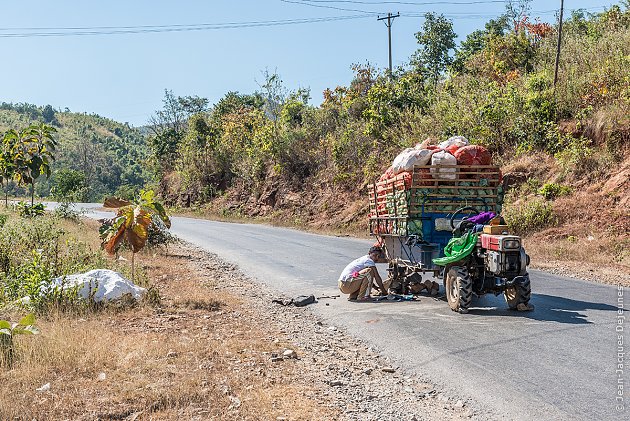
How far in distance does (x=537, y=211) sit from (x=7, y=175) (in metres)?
19.0

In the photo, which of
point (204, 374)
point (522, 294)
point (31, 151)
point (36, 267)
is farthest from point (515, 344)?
point (31, 151)

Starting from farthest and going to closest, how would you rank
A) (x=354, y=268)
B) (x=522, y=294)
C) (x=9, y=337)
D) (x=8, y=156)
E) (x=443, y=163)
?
(x=8, y=156) < (x=354, y=268) < (x=443, y=163) < (x=522, y=294) < (x=9, y=337)

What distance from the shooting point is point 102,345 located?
725cm

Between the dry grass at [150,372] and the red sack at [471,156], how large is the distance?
4702 mm

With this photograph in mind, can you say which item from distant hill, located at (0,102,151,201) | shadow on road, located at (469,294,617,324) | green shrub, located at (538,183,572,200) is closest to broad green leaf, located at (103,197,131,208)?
shadow on road, located at (469,294,617,324)

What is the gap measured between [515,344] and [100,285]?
655 cm

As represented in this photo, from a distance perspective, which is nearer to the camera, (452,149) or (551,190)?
(452,149)

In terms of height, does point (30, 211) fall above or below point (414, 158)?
below

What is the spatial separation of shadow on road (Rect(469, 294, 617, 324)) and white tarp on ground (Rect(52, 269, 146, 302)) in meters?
5.69

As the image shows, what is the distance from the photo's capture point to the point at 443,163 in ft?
36.3

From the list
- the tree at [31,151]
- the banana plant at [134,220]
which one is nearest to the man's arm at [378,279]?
the banana plant at [134,220]

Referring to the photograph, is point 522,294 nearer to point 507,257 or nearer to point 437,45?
point 507,257

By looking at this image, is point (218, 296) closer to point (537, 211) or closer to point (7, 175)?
point (537, 211)

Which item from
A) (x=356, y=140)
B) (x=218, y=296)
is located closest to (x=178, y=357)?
(x=218, y=296)
